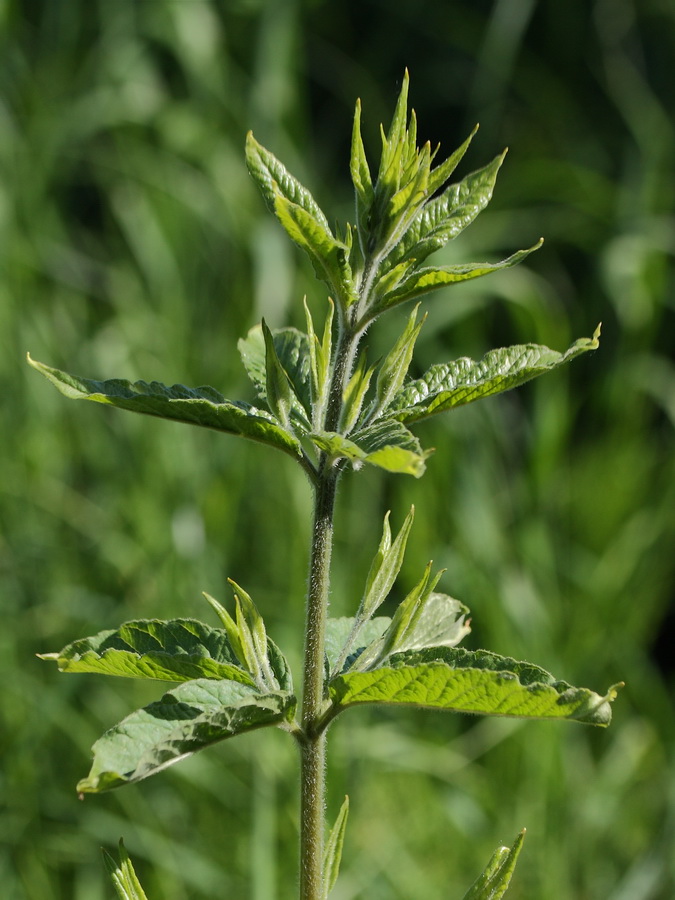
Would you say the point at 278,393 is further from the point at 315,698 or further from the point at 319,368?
the point at 315,698

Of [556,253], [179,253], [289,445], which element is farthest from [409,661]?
[556,253]

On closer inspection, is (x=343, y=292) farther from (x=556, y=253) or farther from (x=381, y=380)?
(x=556, y=253)

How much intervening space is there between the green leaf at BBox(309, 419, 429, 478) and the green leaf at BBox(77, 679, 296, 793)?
0.43 feet

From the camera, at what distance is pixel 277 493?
1.98 m

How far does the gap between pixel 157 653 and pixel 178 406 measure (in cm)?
13

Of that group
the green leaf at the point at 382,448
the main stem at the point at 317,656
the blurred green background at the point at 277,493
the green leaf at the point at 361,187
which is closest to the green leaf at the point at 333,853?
the main stem at the point at 317,656

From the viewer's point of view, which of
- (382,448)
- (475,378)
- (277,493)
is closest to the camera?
(382,448)

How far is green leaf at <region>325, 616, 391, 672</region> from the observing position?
60 cm

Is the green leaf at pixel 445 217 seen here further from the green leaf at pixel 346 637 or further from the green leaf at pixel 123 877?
the green leaf at pixel 123 877

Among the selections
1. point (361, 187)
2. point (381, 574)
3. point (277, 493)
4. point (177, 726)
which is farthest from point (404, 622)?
point (277, 493)

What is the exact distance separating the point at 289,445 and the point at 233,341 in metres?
1.57

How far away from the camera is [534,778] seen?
1.69 metres

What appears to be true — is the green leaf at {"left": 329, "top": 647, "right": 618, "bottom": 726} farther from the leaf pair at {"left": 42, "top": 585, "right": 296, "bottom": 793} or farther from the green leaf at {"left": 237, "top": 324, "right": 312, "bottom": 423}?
the green leaf at {"left": 237, "top": 324, "right": 312, "bottom": 423}

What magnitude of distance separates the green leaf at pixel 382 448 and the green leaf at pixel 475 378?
3cm
